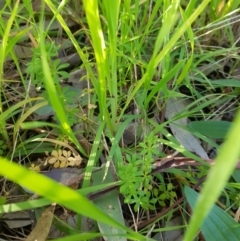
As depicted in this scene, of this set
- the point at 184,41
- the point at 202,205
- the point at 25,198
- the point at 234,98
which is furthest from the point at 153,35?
the point at 202,205

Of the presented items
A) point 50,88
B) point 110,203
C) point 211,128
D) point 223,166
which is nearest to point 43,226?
point 110,203

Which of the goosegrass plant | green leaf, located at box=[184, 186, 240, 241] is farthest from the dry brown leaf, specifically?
green leaf, located at box=[184, 186, 240, 241]

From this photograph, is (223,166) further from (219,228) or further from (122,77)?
(122,77)

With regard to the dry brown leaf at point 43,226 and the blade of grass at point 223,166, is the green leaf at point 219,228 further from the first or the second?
the blade of grass at point 223,166

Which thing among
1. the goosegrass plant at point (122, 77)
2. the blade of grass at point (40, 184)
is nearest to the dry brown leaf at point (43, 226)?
the goosegrass plant at point (122, 77)

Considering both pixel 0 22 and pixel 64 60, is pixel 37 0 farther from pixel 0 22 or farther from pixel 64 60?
pixel 0 22

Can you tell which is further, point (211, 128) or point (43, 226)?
point (211, 128)
